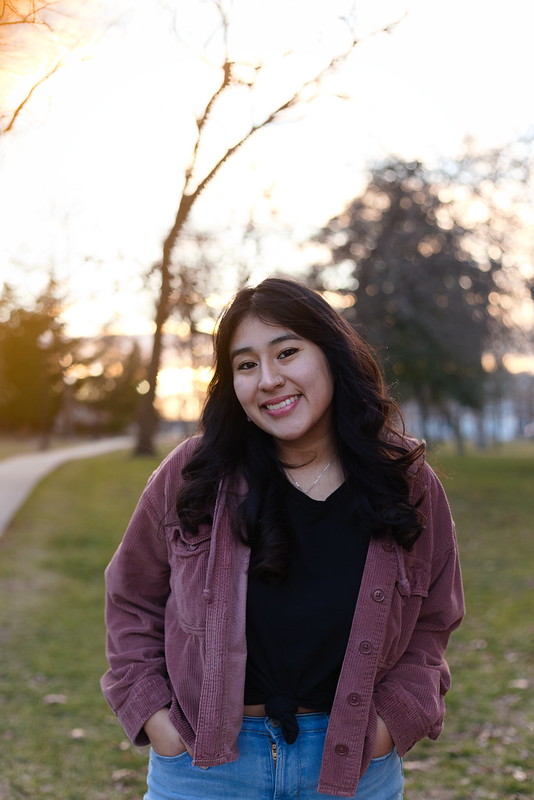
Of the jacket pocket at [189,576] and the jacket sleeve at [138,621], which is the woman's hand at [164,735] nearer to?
the jacket sleeve at [138,621]

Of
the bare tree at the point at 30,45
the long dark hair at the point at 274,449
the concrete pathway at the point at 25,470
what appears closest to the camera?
the bare tree at the point at 30,45

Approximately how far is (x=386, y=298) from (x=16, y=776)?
1168 cm

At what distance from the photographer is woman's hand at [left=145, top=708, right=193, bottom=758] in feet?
7.11

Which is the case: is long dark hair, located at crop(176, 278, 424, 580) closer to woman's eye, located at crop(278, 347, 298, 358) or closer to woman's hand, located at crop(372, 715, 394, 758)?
woman's eye, located at crop(278, 347, 298, 358)

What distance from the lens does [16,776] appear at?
482cm

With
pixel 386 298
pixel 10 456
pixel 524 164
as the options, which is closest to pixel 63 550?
pixel 386 298

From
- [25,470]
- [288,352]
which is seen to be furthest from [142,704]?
[25,470]

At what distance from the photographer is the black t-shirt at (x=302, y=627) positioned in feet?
6.94

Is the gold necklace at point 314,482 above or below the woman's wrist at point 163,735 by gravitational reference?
above

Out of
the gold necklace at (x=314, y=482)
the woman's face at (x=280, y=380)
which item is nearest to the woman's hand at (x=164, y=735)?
the gold necklace at (x=314, y=482)

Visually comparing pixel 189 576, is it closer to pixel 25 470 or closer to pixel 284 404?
pixel 284 404

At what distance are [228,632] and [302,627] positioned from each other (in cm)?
18

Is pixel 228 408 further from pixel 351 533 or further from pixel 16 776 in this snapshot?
pixel 16 776

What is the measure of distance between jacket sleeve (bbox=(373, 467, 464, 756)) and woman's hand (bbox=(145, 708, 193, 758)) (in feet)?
1.69
